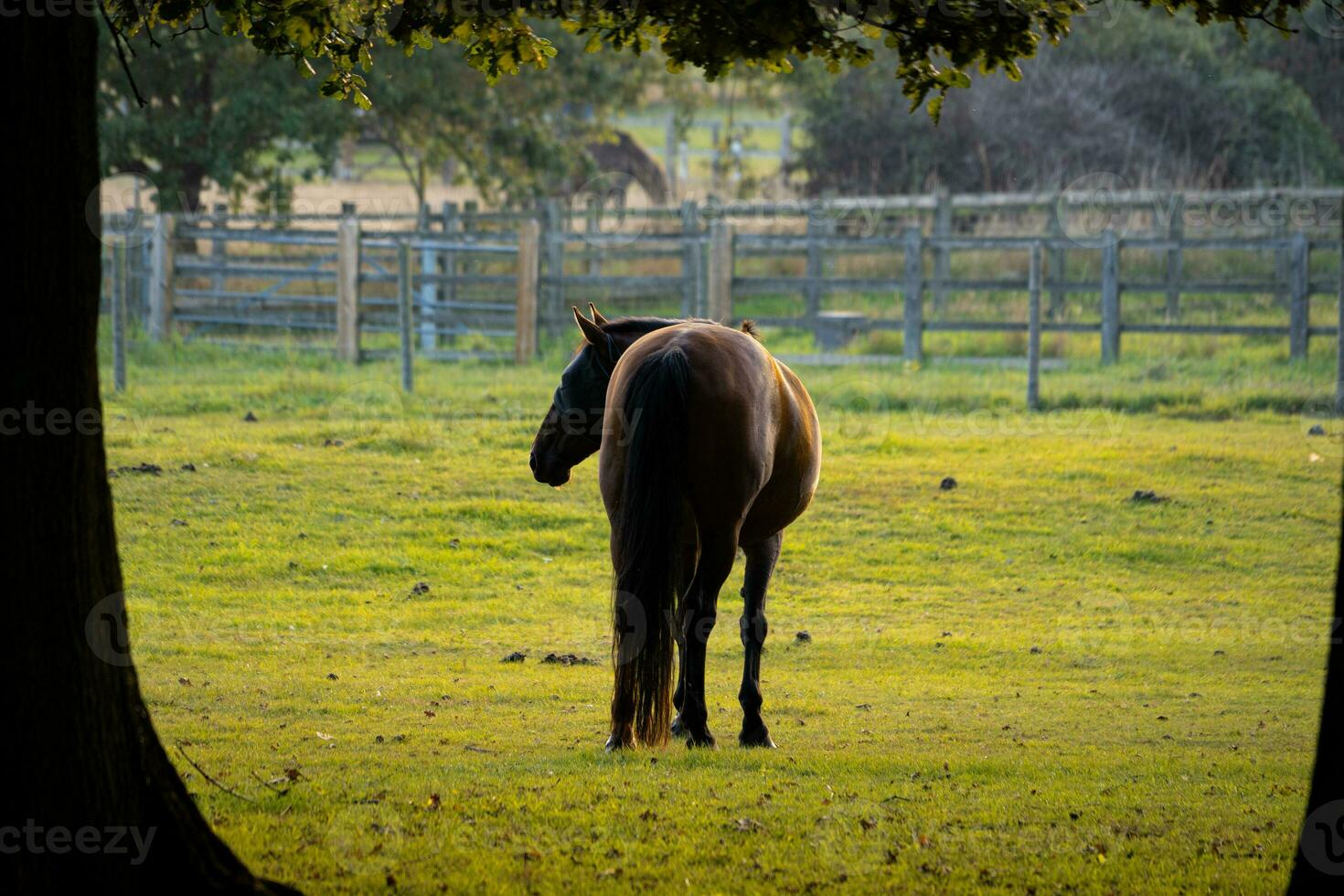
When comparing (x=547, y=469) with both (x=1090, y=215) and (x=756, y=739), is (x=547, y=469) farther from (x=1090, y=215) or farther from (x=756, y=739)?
(x=1090, y=215)

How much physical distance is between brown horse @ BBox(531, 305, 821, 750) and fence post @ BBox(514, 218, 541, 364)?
38.9 ft

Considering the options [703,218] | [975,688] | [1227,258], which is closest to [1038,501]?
[975,688]

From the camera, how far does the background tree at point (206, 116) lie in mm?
22688

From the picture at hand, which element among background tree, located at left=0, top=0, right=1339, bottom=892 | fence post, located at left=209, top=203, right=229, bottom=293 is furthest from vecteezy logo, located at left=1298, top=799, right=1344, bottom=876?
fence post, located at left=209, top=203, right=229, bottom=293

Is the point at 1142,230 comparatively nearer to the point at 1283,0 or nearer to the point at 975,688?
the point at 975,688

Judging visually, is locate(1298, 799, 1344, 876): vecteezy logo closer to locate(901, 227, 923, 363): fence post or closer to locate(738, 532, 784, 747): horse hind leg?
locate(738, 532, 784, 747): horse hind leg

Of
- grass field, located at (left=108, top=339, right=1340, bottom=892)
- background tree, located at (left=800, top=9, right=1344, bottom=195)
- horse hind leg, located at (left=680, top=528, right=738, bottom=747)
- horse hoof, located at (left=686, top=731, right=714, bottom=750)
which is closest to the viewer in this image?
grass field, located at (left=108, top=339, right=1340, bottom=892)

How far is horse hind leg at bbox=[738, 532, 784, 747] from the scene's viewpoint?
6031 mm

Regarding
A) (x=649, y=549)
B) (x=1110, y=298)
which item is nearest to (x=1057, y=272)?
(x=1110, y=298)

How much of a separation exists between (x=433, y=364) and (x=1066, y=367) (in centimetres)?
797

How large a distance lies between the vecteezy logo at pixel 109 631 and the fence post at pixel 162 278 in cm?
1719

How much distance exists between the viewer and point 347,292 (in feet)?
56.1

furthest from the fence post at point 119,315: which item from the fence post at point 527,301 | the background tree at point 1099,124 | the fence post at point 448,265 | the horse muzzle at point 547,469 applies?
the background tree at point 1099,124

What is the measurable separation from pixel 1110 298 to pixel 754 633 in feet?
39.4
